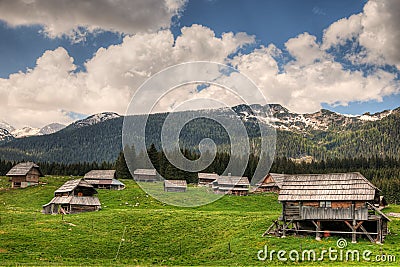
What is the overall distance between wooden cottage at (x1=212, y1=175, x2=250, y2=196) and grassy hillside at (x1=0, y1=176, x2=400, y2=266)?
3862cm

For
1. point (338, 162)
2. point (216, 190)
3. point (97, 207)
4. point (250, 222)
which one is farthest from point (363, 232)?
point (338, 162)

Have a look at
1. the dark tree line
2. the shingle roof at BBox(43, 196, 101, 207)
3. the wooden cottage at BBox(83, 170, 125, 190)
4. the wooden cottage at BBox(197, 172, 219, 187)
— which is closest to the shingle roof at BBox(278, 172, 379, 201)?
the shingle roof at BBox(43, 196, 101, 207)

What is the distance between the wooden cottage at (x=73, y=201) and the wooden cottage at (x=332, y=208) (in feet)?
108

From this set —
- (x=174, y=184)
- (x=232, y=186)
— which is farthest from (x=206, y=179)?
(x=174, y=184)

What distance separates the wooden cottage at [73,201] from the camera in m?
62.0

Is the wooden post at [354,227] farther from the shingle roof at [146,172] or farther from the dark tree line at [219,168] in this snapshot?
the shingle roof at [146,172]

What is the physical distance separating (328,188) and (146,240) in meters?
20.9

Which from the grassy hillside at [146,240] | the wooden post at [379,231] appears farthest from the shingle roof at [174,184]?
the wooden post at [379,231]

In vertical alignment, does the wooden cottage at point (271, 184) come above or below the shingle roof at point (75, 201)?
above

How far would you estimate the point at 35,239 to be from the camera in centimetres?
3928

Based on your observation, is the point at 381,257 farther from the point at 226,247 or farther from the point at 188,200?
the point at 188,200

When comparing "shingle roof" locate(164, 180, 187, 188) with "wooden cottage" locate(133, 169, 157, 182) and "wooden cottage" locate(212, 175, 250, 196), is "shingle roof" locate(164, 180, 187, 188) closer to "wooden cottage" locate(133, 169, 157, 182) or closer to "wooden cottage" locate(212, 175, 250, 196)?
"wooden cottage" locate(212, 175, 250, 196)

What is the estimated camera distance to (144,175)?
126 meters

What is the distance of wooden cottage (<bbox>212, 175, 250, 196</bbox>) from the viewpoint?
9344cm
